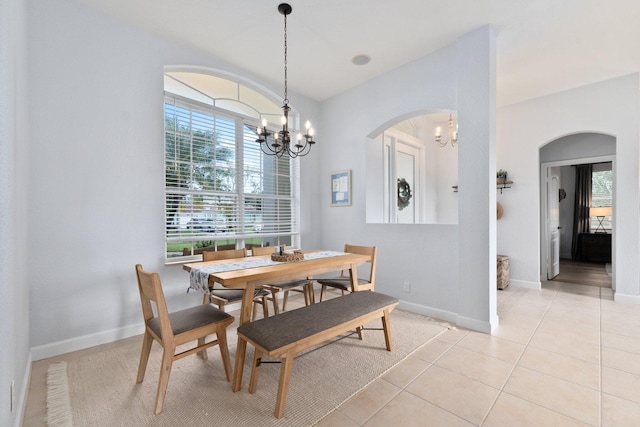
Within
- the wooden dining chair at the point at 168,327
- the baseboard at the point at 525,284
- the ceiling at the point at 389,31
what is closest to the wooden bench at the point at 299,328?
the wooden dining chair at the point at 168,327

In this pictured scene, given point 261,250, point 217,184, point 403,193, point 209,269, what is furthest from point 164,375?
point 403,193

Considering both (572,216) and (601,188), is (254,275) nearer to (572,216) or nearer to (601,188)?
(572,216)

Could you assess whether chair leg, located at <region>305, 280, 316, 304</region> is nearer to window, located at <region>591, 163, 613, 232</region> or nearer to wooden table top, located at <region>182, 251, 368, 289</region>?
wooden table top, located at <region>182, 251, 368, 289</region>

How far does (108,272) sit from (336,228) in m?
2.86

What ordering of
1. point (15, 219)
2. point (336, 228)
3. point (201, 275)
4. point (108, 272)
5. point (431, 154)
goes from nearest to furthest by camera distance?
point (15, 219) → point (201, 275) → point (108, 272) → point (336, 228) → point (431, 154)

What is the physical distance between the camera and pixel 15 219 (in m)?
Result: 1.63

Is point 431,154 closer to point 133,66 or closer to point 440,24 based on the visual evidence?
point 440,24

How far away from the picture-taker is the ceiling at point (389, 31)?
2490 millimetres

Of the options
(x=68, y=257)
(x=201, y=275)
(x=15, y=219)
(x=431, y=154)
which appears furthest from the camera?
(x=431, y=154)

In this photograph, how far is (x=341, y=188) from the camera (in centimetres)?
424

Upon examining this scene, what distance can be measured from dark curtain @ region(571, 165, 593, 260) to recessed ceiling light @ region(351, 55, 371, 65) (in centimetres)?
717

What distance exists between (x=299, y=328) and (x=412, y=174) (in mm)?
4375

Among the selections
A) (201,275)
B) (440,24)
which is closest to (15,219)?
(201,275)

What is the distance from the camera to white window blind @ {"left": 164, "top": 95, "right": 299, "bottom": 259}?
3100 mm
